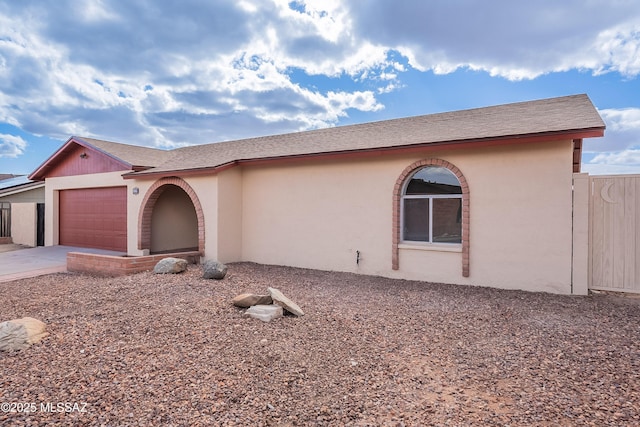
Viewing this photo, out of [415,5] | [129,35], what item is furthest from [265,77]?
[415,5]

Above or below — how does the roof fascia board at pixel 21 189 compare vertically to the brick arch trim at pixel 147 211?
above

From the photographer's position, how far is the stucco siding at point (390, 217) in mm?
7117

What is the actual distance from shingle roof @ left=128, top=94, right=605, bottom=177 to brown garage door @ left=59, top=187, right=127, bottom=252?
2.26 meters

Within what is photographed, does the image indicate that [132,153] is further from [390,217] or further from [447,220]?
[447,220]

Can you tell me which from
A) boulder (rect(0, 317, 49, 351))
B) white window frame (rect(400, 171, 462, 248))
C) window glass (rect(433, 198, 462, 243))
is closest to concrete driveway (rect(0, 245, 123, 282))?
boulder (rect(0, 317, 49, 351))

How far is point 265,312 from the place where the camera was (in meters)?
5.35

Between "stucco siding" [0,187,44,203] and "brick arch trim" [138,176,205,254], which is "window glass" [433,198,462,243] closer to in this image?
"brick arch trim" [138,176,205,254]

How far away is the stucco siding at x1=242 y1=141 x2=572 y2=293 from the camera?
23.4 ft

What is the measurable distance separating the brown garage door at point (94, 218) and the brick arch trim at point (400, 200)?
10.1 meters

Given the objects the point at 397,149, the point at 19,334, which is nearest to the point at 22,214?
the point at 19,334

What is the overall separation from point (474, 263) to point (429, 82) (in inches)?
238

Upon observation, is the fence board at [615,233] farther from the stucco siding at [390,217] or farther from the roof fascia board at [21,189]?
the roof fascia board at [21,189]

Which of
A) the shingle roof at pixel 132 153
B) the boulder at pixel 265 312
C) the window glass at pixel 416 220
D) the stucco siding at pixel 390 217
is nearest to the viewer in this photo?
the boulder at pixel 265 312

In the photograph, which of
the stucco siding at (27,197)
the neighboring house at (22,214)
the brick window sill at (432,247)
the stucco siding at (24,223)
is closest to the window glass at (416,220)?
the brick window sill at (432,247)
